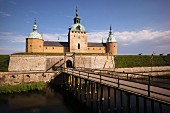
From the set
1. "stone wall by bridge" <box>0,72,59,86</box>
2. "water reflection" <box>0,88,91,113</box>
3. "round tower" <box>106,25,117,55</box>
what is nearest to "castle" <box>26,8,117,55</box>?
"round tower" <box>106,25,117,55</box>

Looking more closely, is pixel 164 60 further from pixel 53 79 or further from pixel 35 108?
pixel 35 108

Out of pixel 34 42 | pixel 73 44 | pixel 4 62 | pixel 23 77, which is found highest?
pixel 73 44

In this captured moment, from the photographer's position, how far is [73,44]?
140 feet

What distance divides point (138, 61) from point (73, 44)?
704 inches

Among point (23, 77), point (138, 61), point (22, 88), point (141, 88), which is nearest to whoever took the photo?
point (141, 88)

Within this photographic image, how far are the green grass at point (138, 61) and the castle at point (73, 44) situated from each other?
24.4 feet

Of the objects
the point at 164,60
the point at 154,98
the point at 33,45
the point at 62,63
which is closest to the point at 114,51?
the point at 164,60

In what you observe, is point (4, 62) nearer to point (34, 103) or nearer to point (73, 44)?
point (34, 103)

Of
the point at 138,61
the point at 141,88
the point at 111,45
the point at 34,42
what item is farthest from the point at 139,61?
the point at 141,88

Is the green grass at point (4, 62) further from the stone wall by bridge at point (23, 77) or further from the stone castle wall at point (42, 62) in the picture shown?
the stone wall by bridge at point (23, 77)

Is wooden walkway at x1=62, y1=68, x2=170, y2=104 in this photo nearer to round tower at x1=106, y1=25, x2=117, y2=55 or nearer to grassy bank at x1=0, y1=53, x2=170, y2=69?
grassy bank at x1=0, y1=53, x2=170, y2=69

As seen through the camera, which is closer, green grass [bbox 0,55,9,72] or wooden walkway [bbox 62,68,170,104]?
wooden walkway [bbox 62,68,170,104]

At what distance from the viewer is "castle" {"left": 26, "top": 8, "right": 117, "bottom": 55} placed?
37.8 meters

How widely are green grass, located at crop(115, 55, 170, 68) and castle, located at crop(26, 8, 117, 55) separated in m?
7.43
